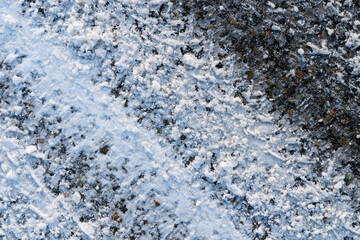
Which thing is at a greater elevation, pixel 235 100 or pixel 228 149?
pixel 235 100

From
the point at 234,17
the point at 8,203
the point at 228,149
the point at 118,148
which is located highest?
the point at 234,17

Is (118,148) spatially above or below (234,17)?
below

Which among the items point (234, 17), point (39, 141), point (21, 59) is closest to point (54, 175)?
point (39, 141)

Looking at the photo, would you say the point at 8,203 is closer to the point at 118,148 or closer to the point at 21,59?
the point at 118,148

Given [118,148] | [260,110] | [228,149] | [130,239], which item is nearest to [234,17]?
[260,110]

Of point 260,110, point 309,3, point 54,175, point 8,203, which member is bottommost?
point 8,203

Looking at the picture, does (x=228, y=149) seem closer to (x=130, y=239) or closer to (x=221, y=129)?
(x=221, y=129)
